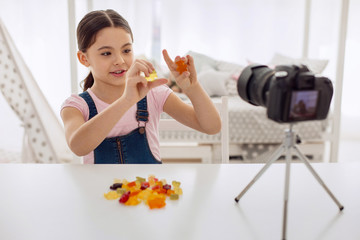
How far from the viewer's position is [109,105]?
90 cm

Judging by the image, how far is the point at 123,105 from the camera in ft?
2.39

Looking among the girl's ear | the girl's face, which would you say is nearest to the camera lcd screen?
the girl's face

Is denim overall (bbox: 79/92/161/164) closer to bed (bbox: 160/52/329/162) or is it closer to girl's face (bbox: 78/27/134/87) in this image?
girl's face (bbox: 78/27/134/87)

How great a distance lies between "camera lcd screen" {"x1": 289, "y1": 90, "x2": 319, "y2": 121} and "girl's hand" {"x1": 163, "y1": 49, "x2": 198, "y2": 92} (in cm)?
32

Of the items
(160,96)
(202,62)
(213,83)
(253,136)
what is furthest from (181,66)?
(202,62)

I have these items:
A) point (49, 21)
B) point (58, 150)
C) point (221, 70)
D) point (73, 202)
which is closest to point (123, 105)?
point (73, 202)

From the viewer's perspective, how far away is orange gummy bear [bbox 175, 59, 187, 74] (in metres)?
0.73

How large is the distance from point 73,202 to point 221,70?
2417mm

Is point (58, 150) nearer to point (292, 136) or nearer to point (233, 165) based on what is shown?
point (233, 165)

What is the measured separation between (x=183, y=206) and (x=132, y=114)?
0.49 metres

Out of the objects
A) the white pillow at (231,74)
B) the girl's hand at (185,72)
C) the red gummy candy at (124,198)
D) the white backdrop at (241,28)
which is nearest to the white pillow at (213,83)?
the white pillow at (231,74)

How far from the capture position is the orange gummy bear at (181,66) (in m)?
0.73

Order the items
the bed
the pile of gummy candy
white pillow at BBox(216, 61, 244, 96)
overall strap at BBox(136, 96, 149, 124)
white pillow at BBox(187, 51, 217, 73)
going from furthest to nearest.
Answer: white pillow at BBox(187, 51, 217, 73), white pillow at BBox(216, 61, 244, 96), the bed, overall strap at BBox(136, 96, 149, 124), the pile of gummy candy

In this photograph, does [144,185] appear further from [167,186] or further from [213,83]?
[213,83]
